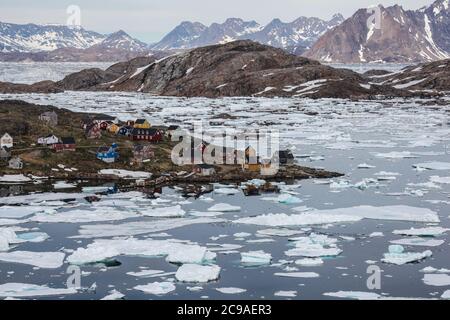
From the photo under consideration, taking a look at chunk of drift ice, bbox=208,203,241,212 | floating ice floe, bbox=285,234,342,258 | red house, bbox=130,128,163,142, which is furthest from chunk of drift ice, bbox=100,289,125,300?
red house, bbox=130,128,163,142

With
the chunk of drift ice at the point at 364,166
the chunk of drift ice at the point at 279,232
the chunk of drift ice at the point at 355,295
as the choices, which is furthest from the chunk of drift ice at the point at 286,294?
the chunk of drift ice at the point at 364,166

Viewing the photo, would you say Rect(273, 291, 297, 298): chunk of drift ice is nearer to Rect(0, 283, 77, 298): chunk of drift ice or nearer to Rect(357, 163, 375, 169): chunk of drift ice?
Rect(0, 283, 77, 298): chunk of drift ice

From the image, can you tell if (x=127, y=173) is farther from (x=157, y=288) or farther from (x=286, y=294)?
(x=286, y=294)

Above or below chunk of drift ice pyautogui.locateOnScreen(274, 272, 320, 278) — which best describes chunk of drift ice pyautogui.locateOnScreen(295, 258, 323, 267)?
above

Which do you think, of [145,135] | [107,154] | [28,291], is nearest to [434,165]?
[145,135]

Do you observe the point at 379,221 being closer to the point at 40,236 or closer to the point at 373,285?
the point at 373,285
